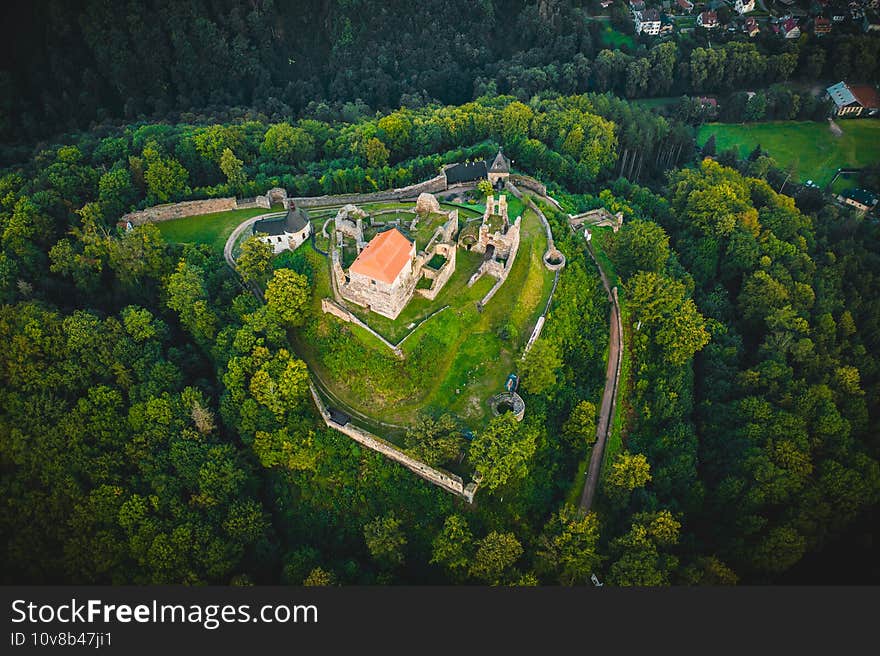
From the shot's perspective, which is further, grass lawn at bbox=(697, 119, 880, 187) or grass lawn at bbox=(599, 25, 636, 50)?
grass lawn at bbox=(599, 25, 636, 50)

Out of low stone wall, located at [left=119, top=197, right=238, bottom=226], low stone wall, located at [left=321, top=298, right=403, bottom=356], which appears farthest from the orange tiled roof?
low stone wall, located at [left=119, top=197, right=238, bottom=226]

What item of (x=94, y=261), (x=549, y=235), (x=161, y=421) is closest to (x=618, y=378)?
(x=549, y=235)

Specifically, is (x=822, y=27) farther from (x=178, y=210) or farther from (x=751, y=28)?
(x=178, y=210)

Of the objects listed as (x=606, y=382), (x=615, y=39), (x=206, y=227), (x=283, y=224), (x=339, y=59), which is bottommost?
(x=606, y=382)

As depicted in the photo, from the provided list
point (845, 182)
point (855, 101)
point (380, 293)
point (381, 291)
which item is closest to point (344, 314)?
point (380, 293)

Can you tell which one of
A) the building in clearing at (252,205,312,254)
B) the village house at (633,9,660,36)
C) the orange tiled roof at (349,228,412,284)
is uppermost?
the village house at (633,9,660,36)

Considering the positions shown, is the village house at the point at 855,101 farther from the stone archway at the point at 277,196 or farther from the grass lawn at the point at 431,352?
the stone archway at the point at 277,196

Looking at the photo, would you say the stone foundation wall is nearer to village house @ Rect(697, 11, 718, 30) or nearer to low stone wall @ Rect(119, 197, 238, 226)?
low stone wall @ Rect(119, 197, 238, 226)
